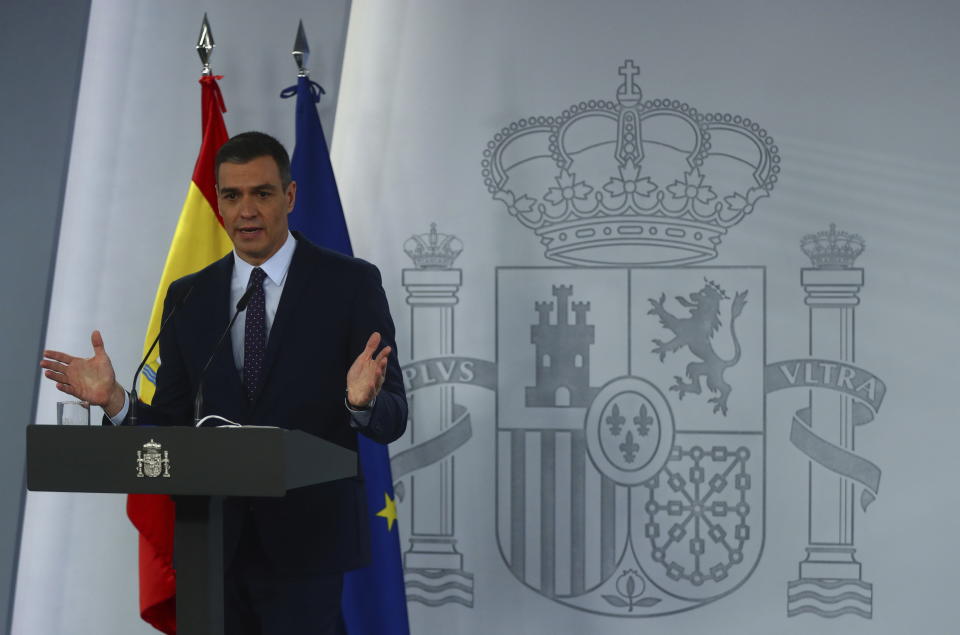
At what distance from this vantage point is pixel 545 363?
3.12m

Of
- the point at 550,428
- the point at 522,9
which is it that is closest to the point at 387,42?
the point at 522,9

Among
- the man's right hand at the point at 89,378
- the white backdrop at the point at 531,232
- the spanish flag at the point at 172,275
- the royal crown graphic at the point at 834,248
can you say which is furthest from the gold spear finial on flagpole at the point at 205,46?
the royal crown graphic at the point at 834,248

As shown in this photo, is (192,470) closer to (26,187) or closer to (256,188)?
(256,188)

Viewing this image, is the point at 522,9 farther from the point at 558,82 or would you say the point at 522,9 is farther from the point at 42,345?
the point at 42,345

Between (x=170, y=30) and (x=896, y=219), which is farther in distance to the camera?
(x=170, y=30)

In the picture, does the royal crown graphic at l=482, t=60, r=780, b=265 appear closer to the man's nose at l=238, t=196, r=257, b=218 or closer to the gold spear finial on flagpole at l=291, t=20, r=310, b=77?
the gold spear finial on flagpole at l=291, t=20, r=310, b=77

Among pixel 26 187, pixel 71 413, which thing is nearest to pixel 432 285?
pixel 26 187

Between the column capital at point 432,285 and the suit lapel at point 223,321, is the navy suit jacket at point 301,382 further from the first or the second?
the column capital at point 432,285

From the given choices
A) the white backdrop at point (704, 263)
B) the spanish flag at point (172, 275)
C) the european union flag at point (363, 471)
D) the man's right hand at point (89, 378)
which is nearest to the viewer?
the man's right hand at point (89, 378)

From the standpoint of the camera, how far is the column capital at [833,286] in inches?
119

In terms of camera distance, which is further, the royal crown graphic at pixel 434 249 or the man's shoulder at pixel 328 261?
the royal crown graphic at pixel 434 249

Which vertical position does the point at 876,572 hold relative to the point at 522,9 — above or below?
below

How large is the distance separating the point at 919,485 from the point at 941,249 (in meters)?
0.79

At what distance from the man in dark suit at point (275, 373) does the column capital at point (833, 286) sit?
1688 millimetres
